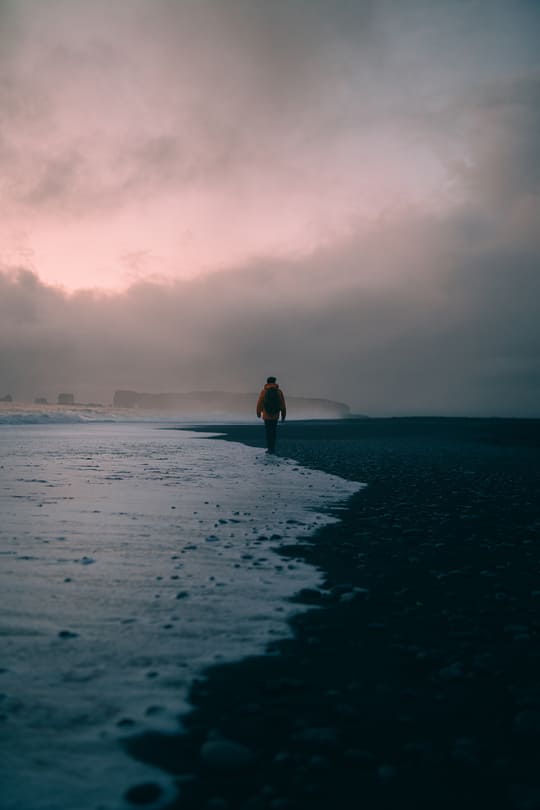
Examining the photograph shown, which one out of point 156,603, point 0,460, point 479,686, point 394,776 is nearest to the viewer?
point 394,776

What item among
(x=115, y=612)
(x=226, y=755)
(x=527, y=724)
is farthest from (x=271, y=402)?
(x=226, y=755)

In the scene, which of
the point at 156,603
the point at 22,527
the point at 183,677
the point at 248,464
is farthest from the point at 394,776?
the point at 248,464

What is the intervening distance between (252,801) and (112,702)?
3.71ft

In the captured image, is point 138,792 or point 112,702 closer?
point 138,792

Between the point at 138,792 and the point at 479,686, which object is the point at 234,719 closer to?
the point at 138,792

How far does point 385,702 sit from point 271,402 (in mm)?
17356

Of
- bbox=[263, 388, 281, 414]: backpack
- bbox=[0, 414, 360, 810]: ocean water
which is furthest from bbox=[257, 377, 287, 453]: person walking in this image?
bbox=[0, 414, 360, 810]: ocean water

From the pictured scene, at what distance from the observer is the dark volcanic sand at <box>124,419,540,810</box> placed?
2273 mm

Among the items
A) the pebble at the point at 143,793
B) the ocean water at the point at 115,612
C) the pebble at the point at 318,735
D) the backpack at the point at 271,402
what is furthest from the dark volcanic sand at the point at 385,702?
the backpack at the point at 271,402

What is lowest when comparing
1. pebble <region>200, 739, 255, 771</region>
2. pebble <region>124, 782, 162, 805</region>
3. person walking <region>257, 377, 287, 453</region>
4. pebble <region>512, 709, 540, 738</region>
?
pebble <region>124, 782, 162, 805</region>

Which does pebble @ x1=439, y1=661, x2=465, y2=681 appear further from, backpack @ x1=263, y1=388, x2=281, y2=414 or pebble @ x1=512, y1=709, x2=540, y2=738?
backpack @ x1=263, y1=388, x2=281, y2=414

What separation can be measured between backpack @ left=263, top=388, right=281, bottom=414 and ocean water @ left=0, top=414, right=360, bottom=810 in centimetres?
973

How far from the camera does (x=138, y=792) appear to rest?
2.23 meters

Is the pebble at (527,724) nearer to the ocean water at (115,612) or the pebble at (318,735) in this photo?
the pebble at (318,735)
